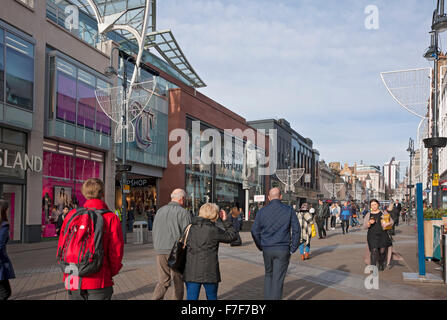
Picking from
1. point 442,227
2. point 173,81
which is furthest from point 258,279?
point 173,81

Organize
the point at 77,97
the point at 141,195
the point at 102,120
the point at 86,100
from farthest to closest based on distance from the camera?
the point at 141,195 → the point at 102,120 → the point at 86,100 → the point at 77,97

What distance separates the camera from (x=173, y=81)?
117ft

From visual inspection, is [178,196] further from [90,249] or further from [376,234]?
[376,234]

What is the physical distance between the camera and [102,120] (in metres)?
24.0

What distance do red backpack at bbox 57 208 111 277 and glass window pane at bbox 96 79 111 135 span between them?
20937 millimetres

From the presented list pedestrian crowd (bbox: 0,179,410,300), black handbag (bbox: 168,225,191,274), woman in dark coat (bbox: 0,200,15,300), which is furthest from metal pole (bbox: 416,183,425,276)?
woman in dark coat (bbox: 0,200,15,300)

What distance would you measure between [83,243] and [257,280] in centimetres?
597

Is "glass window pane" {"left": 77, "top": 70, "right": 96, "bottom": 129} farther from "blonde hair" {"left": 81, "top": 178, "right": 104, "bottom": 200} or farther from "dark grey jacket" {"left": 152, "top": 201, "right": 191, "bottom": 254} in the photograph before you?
"blonde hair" {"left": 81, "top": 178, "right": 104, "bottom": 200}

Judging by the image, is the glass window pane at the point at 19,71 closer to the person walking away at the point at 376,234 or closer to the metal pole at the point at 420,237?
the person walking away at the point at 376,234

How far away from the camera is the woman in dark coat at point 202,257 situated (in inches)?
188

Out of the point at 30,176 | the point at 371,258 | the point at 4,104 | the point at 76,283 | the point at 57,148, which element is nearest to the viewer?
the point at 76,283

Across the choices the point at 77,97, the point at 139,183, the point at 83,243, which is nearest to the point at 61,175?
the point at 77,97
